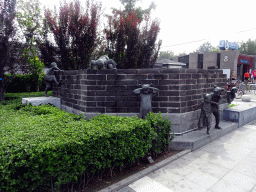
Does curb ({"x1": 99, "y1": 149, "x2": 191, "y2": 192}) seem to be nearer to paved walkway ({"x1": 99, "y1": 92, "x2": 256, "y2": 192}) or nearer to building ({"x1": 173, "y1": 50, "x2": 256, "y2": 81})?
paved walkway ({"x1": 99, "y1": 92, "x2": 256, "y2": 192})

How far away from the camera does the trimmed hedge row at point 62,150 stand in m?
2.96

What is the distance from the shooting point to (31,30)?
1383 cm

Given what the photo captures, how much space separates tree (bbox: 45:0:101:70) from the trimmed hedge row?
7.46 m

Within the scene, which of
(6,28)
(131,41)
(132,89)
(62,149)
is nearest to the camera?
(62,149)

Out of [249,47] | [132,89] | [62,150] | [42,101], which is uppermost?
[249,47]

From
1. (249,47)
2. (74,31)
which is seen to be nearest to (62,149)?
(74,31)

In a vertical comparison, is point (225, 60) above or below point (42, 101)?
above

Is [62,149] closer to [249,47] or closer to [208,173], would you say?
[208,173]

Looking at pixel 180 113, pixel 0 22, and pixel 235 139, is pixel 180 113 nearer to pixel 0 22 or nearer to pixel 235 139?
pixel 235 139

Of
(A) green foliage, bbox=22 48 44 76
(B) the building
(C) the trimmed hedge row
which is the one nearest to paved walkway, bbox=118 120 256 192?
(C) the trimmed hedge row

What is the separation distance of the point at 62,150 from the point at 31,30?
13.5 m

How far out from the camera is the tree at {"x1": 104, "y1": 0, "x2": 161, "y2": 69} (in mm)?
12469

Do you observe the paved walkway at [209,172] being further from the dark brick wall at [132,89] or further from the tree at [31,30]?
the tree at [31,30]

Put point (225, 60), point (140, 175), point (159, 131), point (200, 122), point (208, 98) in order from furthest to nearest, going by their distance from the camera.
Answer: point (225, 60) → point (200, 122) → point (208, 98) → point (159, 131) → point (140, 175)
